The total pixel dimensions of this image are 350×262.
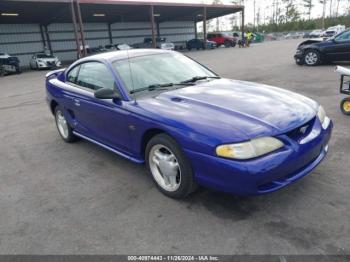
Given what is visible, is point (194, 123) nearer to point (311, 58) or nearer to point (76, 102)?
point (76, 102)

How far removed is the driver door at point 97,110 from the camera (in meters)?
3.55

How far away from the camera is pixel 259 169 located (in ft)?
8.11

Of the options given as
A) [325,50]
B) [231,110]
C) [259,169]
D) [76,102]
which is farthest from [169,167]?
[325,50]

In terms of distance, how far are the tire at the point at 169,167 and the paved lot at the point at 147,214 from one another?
0.46 ft

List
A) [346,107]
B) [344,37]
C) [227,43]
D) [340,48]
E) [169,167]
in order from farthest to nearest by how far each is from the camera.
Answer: [227,43]
[340,48]
[344,37]
[346,107]
[169,167]

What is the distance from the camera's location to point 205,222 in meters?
2.75

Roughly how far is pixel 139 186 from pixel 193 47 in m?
36.6

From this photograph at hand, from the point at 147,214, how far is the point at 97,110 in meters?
1.58

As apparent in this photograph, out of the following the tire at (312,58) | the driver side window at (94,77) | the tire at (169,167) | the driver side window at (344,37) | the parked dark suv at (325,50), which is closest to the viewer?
the tire at (169,167)

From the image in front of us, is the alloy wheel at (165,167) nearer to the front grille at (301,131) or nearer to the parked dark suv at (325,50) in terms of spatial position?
the front grille at (301,131)

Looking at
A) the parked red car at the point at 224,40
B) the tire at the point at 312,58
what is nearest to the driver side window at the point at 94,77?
the tire at the point at 312,58

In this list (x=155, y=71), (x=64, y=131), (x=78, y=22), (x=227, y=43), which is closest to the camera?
(x=155, y=71)

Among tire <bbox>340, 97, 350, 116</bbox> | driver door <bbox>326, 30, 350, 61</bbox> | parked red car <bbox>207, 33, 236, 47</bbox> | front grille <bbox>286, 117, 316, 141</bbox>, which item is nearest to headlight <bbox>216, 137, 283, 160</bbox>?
front grille <bbox>286, 117, 316, 141</bbox>

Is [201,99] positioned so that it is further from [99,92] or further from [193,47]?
[193,47]
